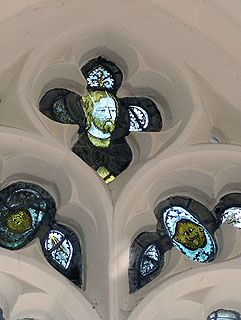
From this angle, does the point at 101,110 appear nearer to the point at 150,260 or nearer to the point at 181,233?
the point at 181,233

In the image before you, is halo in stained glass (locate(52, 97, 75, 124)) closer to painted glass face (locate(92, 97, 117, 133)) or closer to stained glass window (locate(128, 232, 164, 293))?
painted glass face (locate(92, 97, 117, 133))

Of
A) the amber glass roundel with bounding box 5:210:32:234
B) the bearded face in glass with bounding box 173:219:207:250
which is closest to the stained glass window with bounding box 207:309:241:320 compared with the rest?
the bearded face in glass with bounding box 173:219:207:250

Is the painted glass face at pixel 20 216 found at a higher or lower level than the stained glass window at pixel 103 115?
lower

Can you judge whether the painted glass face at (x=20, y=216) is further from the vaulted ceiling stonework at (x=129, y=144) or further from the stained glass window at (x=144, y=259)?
the stained glass window at (x=144, y=259)

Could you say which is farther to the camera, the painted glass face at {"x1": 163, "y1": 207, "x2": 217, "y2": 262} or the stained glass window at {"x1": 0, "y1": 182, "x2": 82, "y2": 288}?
the painted glass face at {"x1": 163, "y1": 207, "x2": 217, "y2": 262}

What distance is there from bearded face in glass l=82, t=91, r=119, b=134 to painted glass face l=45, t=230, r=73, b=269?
744 millimetres

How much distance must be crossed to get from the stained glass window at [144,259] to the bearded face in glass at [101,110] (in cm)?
73

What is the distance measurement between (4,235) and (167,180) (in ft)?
3.01

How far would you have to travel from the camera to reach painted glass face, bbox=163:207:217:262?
212 inches

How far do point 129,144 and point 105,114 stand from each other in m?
0.25

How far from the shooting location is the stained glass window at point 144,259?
514cm

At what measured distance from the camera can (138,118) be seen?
5.93 meters

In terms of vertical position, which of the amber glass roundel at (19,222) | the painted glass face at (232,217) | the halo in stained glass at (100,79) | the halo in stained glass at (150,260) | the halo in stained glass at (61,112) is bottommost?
the halo in stained glass at (150,260)

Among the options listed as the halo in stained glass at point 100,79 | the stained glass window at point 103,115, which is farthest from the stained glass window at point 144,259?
the halo in stained glass at point 100,79
